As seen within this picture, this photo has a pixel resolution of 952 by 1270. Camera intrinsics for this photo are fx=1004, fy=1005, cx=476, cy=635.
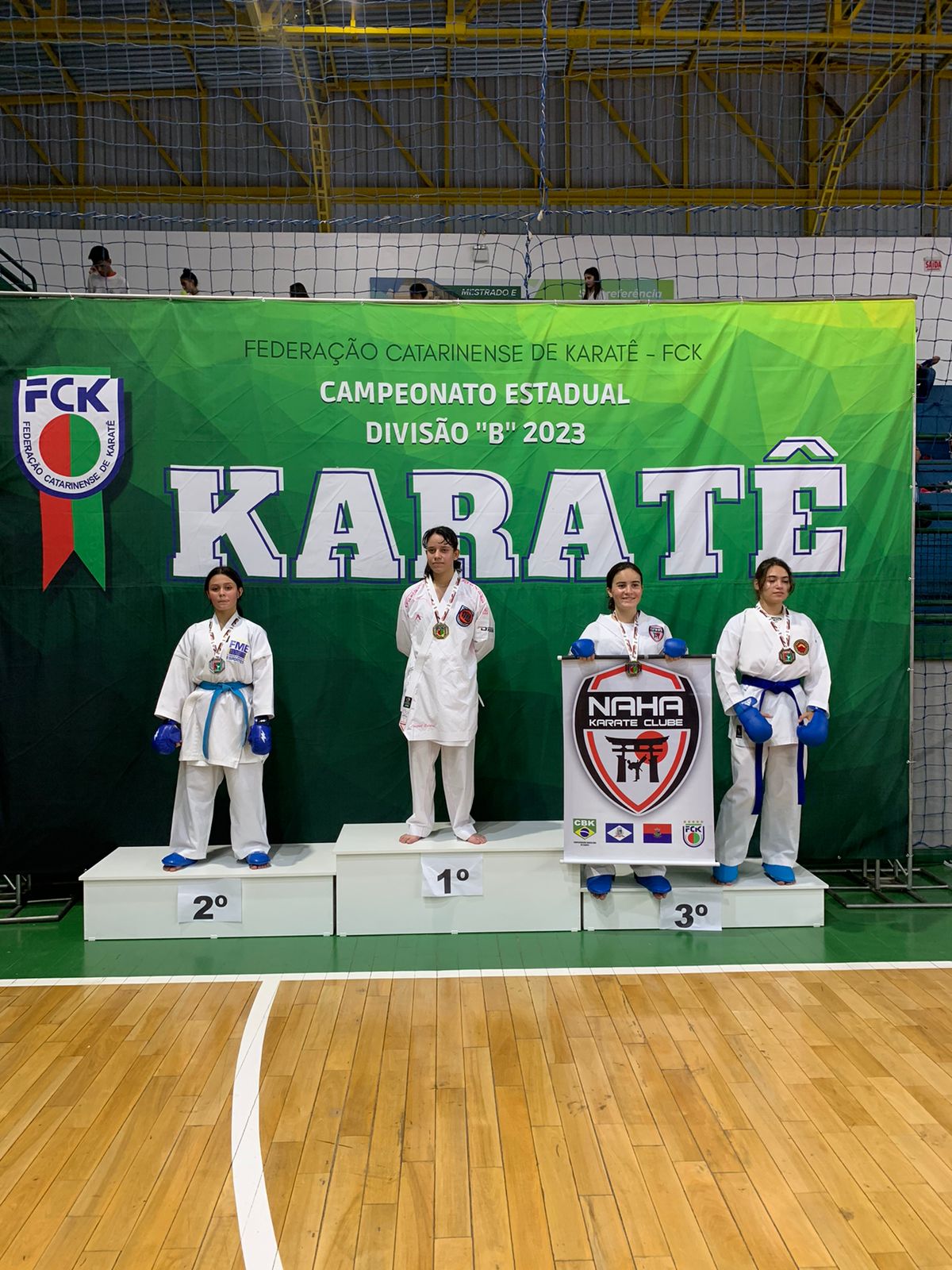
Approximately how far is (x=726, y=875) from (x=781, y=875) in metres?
0.27

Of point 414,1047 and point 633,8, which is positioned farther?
point 633,8

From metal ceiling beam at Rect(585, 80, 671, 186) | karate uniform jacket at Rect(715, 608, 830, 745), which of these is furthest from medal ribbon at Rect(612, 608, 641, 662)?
metal ceiling beam at Rect(585, 80, 671, 186)

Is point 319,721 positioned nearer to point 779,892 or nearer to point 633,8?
point 779,892

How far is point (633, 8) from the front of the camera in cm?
989

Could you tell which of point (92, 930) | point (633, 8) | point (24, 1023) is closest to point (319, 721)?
point (92, 930)

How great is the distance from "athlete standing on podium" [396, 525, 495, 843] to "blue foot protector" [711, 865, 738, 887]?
45.6 inches

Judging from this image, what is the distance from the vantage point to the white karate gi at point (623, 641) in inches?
187

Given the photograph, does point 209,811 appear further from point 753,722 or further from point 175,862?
point 753,722

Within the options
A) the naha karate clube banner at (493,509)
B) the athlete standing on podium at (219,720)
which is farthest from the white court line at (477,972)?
the naha karate clube banner at (493,509)

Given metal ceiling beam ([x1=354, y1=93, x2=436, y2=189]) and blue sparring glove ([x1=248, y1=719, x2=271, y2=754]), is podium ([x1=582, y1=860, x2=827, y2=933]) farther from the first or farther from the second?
metal ceiling beam ([x1=354, y1=93, x2=436, y2=189])

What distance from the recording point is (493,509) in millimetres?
5328

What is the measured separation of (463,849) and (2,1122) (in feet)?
7.23

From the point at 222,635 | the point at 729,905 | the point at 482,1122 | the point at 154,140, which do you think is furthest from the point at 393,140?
the point at 482,1122

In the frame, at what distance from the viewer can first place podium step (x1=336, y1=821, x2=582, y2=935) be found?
471 centimetres
